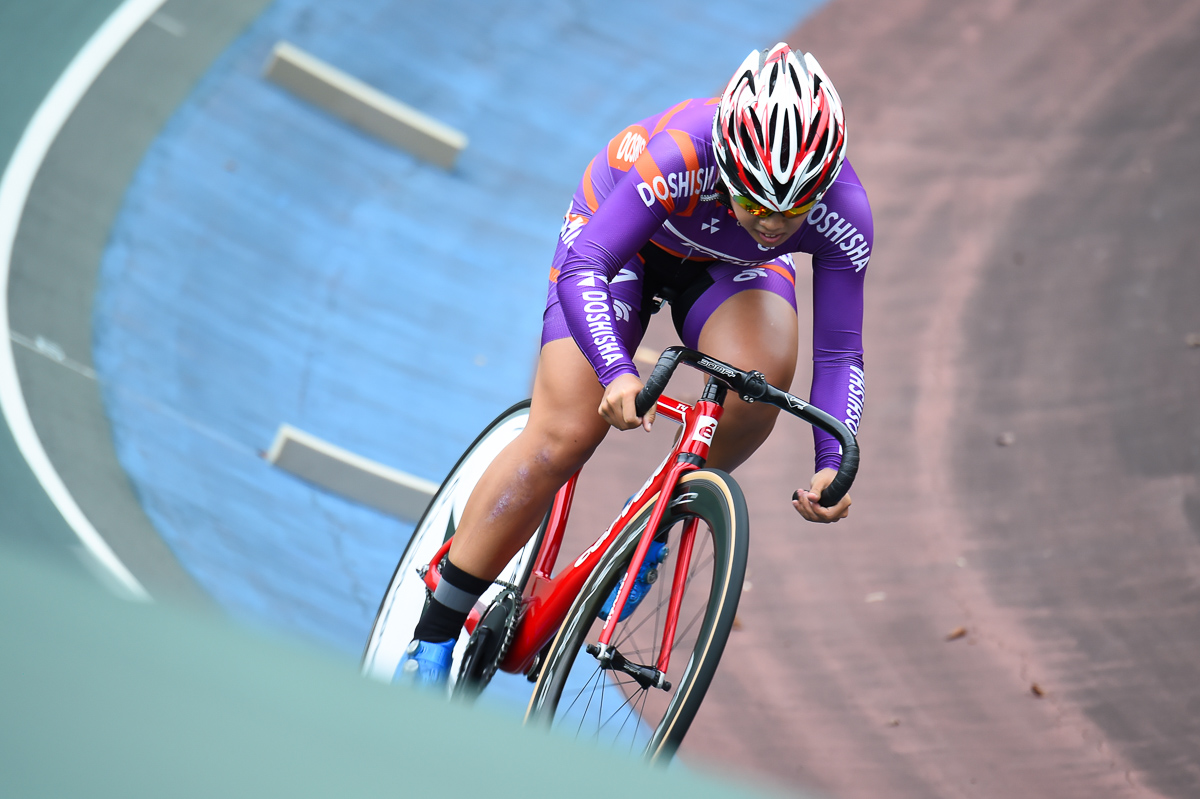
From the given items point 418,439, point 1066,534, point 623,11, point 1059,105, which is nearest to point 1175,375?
point 1066,534

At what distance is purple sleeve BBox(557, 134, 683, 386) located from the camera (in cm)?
225

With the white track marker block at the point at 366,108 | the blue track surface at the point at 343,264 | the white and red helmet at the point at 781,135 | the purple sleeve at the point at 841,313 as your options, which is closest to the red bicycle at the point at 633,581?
the purple sleeve at the point at 841,313

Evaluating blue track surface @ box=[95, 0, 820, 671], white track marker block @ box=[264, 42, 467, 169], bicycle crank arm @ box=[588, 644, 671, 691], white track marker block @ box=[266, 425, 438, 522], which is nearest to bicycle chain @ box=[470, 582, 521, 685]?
bicycle crank arm @ box=[588, 644, 671, 691]

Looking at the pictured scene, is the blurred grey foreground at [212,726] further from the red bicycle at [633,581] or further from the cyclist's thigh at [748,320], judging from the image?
the cyclist's thigh at [748,320]

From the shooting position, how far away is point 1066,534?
13.9 ft

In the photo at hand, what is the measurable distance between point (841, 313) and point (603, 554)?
→ 0.74 metres

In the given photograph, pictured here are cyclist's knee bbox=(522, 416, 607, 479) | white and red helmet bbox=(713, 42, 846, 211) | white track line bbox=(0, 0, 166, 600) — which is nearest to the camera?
white and red helmet bbox=(713, 42, 846, 211)

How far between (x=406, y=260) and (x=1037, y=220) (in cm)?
321

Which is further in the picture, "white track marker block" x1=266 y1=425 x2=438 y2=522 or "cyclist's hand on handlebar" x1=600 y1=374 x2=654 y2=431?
"white track marker block" x1=266 y1=425 x2=438 y2=522

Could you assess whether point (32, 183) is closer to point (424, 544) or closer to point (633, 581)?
point (424, 544)

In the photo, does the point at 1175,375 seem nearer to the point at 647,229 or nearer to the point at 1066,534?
the point at 1066,534

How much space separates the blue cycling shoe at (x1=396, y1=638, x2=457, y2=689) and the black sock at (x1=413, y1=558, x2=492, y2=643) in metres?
0.02

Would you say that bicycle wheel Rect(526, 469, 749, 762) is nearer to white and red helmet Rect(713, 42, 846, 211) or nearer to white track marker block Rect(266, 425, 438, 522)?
white and red helmet Rect(713, 42, 846, 211)

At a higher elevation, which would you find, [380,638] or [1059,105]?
[1059,105]
